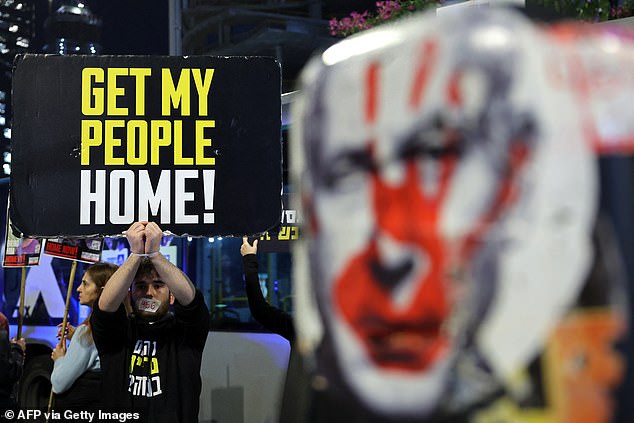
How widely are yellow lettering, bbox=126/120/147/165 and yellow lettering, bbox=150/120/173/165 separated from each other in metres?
0.03

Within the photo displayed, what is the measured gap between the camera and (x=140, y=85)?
3281 millimetres

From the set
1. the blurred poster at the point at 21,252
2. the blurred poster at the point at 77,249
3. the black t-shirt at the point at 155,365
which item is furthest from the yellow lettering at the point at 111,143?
the blurred poster at the point at 21,252

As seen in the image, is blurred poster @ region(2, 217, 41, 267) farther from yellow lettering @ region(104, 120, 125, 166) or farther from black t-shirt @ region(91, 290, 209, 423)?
yellow lettering @ region(104, 120, 125, 166)

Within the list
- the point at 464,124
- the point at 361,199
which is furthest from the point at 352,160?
the point at 464,124

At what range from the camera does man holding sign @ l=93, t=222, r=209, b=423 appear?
368cm

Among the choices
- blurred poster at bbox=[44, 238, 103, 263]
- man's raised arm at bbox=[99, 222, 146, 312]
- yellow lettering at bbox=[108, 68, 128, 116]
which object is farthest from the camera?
blurred poster at bbox=[44, 238, 103, 263]

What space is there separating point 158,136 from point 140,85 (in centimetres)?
23

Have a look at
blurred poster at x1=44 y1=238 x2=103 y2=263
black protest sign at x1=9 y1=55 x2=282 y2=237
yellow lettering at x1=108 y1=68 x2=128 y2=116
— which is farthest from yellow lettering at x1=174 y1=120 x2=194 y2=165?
blurred poster at x1=44 y1=238 x2=103 y2=263

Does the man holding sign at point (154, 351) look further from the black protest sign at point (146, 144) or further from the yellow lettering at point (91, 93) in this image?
the yellow lettering at point (91, 93)

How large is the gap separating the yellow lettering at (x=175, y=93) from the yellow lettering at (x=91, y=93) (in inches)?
9.7

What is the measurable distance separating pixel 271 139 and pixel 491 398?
2233mm

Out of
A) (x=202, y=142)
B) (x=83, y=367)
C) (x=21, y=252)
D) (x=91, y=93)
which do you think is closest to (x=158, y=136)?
(x=202, y=142)

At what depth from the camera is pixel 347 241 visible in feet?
3.82

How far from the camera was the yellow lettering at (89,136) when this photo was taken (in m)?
3.18
